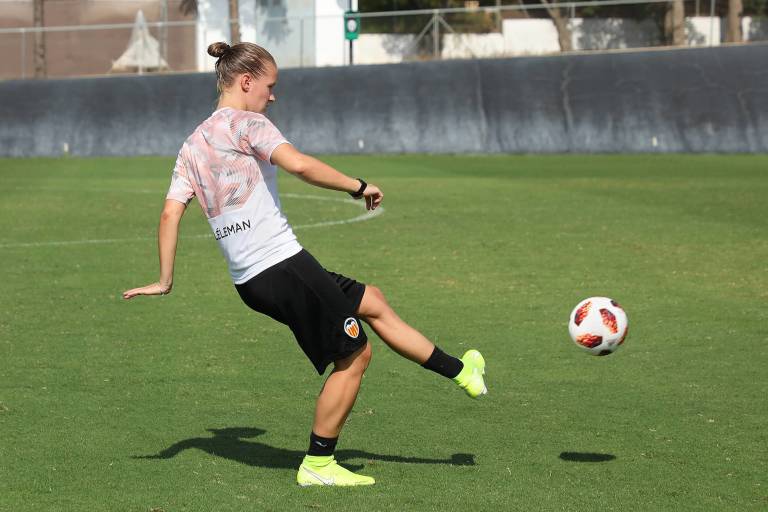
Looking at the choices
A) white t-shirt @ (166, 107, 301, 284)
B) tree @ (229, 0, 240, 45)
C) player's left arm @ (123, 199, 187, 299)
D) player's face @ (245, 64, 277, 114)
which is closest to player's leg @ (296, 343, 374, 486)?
white t-shirt @ (166, 107, 301, 284)

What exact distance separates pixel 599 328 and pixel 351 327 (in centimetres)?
162

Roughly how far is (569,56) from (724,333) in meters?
21.8

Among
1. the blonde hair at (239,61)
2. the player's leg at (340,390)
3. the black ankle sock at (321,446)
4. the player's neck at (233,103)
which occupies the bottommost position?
the black ankle sock at (321,446)

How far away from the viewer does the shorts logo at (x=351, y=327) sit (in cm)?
588

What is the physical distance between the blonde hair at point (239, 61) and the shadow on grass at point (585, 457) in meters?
2.44

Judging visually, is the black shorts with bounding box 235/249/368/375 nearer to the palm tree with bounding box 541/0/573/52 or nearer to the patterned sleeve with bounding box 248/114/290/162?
the patterned sleeve with bounding box 248/114/290/162

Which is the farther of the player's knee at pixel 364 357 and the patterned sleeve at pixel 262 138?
the player's knee at pixel 364 357

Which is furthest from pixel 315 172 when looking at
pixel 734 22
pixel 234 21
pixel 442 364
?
pixel 234 21

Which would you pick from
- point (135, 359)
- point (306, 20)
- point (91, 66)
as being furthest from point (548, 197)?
point (91, 66)

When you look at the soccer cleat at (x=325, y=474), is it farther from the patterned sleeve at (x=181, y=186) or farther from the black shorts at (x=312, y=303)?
the patterned sleeve at (x=181, y=186)

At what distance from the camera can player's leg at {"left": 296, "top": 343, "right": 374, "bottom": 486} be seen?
604 centimetres

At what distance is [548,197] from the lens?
2073 cm

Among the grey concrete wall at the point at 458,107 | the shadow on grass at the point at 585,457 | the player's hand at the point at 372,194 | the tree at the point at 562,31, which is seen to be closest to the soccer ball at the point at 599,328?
the shadow on grass at the point at 585,457

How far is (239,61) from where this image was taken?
229 inches
